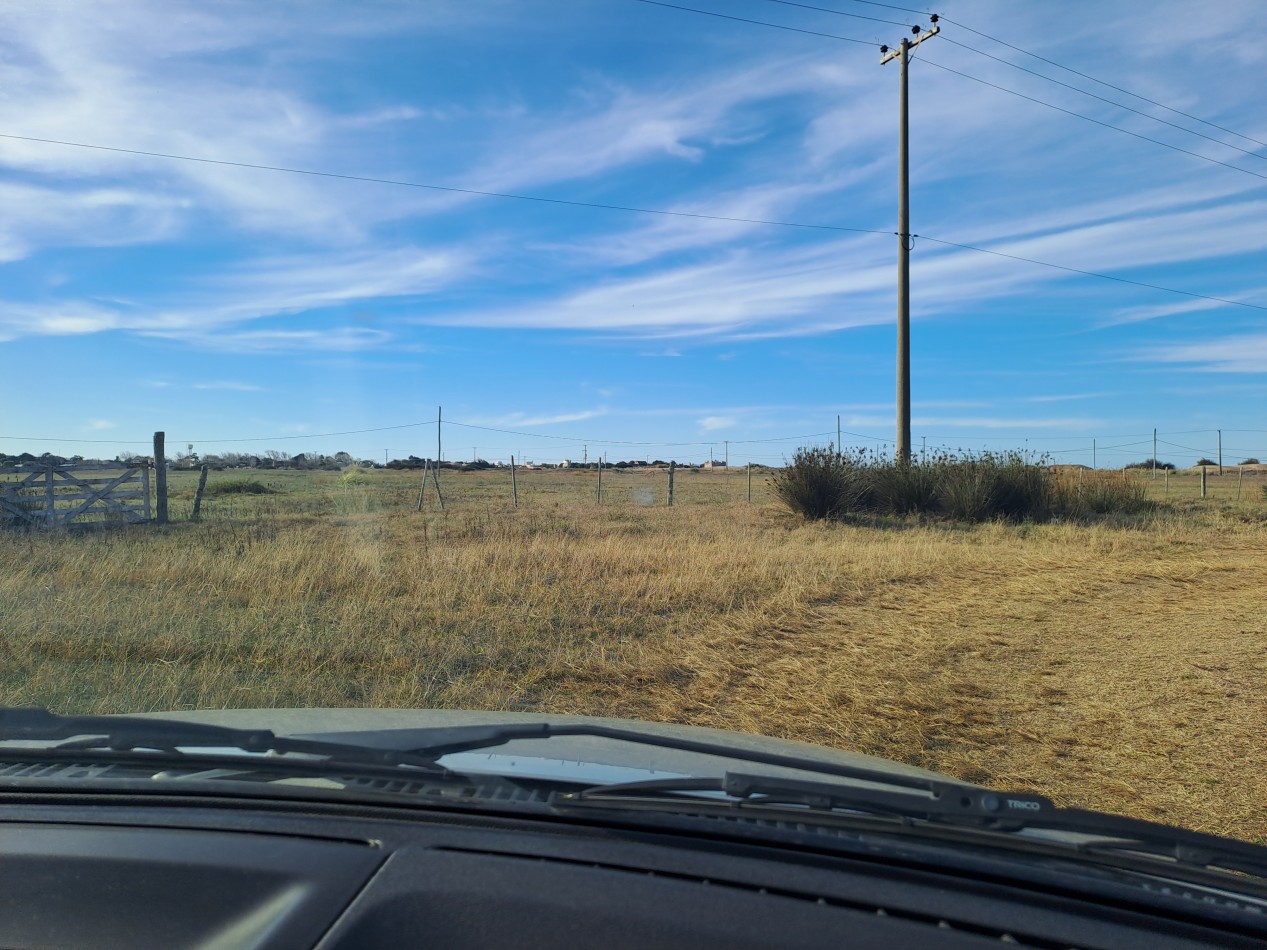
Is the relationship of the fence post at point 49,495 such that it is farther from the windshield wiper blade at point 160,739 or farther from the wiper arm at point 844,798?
the wiper arm at point 844,798

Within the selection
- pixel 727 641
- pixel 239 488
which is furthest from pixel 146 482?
pixel 727 641

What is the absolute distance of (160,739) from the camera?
2.54m

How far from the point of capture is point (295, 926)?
172cm

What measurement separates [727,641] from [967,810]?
19.5 feet

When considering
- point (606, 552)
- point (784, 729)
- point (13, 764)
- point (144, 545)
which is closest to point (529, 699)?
point (784, 729)

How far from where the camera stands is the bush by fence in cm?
2038

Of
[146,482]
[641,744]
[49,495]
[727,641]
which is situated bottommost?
[727,641]

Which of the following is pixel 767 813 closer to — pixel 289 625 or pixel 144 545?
pixel 289 625

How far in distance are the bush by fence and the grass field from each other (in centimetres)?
649

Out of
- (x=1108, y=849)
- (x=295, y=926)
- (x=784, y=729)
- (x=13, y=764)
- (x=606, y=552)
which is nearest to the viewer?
(x=295, y=926)

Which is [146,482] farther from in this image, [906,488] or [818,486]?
[906,488]

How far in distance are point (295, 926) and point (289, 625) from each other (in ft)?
21.6

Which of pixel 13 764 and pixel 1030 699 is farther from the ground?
pixel 13 764

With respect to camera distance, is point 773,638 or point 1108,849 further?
point 773,638
